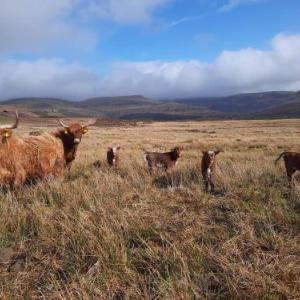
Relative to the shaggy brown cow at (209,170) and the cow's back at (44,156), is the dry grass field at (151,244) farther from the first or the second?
the cow's back at (44,156)

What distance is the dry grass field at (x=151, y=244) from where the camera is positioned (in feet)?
14.2

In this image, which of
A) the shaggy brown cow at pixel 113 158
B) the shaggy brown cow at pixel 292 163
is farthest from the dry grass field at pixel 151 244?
the shaggy brown cow at pixel 113 158

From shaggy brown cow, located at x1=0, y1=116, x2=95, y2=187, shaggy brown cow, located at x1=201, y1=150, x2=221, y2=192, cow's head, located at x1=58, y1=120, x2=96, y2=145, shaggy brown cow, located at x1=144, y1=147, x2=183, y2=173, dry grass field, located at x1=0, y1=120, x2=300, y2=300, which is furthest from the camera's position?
shaggy brown cow, located at x1=144, y1=147, x2=183, y2=173

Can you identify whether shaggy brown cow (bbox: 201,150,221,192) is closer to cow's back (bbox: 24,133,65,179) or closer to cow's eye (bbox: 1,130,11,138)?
cow's back (bbox: 24,133,65,179)

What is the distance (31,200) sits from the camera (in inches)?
295

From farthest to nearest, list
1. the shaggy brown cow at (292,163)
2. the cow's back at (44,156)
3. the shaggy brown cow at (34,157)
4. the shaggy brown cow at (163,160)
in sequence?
the shaggy brown cow at (163,160), the shaggy brown cow at (292,163), the cow's back at (44,156), the shaggy brown cow at (34,157)

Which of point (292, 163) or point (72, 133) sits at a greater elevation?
point (72, 133)

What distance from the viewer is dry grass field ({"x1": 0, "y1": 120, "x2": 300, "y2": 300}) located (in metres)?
4.33

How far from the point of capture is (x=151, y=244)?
5320 mm

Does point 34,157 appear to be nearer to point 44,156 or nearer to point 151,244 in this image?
point 44,156

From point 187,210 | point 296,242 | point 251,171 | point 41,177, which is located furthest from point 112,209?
point 251,171

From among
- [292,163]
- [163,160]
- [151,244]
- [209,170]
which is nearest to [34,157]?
[209,170]

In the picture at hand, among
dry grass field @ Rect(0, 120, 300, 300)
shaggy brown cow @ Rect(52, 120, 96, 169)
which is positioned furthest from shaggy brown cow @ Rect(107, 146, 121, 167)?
dry grass field @ Rect(0, 120, 300, 300)

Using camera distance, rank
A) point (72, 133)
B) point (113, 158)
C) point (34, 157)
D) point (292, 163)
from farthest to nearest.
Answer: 1. point (113, 158)
2. point (72, 133)
3. point (292, 163)
4. point (34, 157)
